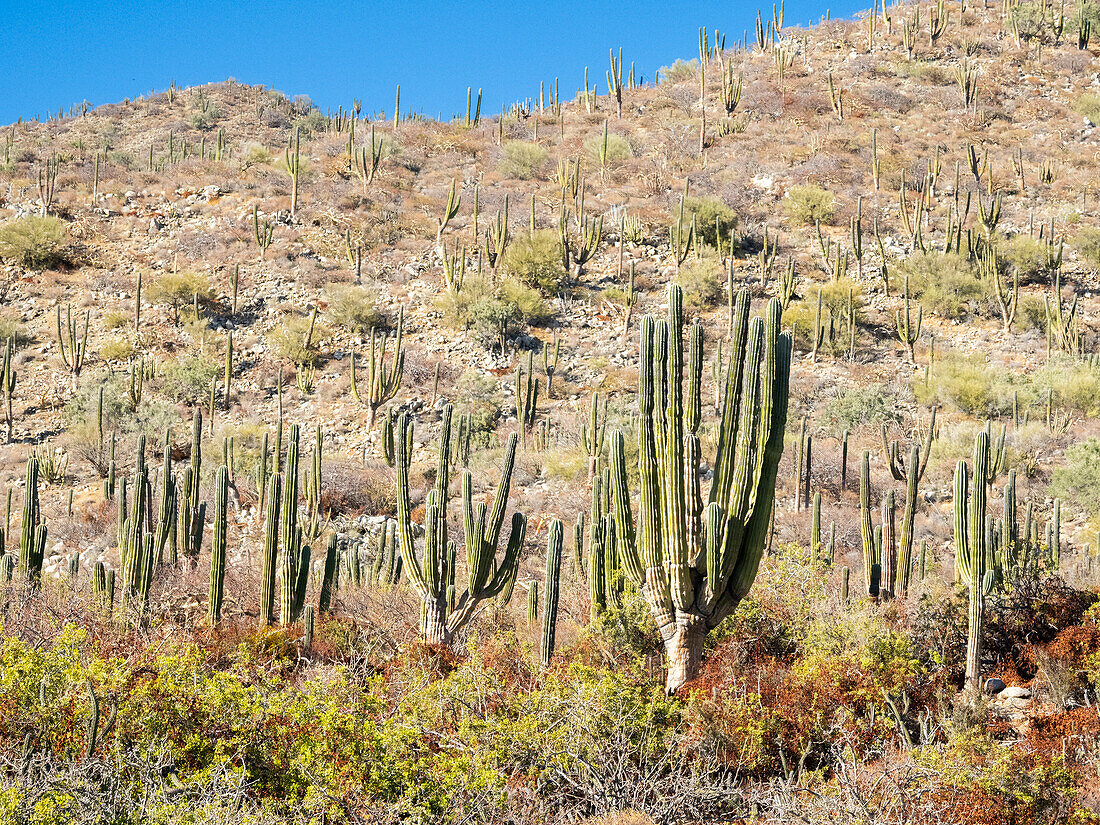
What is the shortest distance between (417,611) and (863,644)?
A: 529 centimetres

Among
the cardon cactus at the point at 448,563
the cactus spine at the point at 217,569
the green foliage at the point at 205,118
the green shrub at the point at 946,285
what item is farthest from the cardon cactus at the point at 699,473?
the green foliage at the point at 205,118

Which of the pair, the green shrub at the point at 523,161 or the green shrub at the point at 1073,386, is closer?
the green shrub at the point at 1073,386

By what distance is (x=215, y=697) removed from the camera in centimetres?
645

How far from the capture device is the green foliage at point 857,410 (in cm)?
1978

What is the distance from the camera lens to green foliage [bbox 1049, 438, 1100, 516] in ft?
49.7

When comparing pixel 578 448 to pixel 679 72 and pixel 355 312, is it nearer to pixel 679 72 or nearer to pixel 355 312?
pixel 355 312

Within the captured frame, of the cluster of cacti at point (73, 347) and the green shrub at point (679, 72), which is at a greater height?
the green shrub at point (679, 72)

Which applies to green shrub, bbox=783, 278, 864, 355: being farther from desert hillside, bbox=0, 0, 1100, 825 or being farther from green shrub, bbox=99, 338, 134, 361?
green shrub, bbox=99, 338, 134, 361

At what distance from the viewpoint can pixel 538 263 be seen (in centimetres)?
2600

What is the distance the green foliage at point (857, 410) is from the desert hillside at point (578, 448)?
0.51ft

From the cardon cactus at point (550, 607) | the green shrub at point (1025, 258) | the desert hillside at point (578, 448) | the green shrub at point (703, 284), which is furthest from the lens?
the green shrub at point (703, 284)

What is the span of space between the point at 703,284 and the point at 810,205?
6609mm

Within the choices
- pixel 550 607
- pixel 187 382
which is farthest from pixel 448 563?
pixel 187 382

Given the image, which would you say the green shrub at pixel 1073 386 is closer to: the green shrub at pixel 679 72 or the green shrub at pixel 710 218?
the green shrub at pixel 710 218
